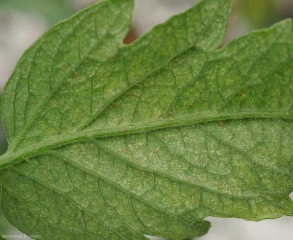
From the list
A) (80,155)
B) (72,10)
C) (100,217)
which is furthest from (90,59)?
(72,10)

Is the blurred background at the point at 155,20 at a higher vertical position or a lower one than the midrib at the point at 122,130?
higher

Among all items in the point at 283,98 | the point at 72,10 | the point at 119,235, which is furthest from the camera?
the point at 72,10

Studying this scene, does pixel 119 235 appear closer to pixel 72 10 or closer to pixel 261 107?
pixel 261 107

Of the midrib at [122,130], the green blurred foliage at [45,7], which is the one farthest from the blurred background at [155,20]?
the midrib at [122,130]

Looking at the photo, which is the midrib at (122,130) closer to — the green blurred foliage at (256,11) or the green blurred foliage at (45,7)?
the green blurred foliage at (45,7)

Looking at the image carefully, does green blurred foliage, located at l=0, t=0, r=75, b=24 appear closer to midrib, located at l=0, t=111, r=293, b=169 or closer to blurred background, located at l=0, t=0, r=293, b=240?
blurred background, located at l=0, t=0, r=293, b=240

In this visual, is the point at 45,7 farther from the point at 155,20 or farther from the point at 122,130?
the point at 155,20

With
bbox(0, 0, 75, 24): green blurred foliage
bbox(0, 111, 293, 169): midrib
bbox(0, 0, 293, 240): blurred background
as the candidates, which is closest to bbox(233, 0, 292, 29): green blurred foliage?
bbox(0, 0, 293, 240): blurred background

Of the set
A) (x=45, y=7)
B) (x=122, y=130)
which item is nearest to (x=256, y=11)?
(x=45, y=7)
